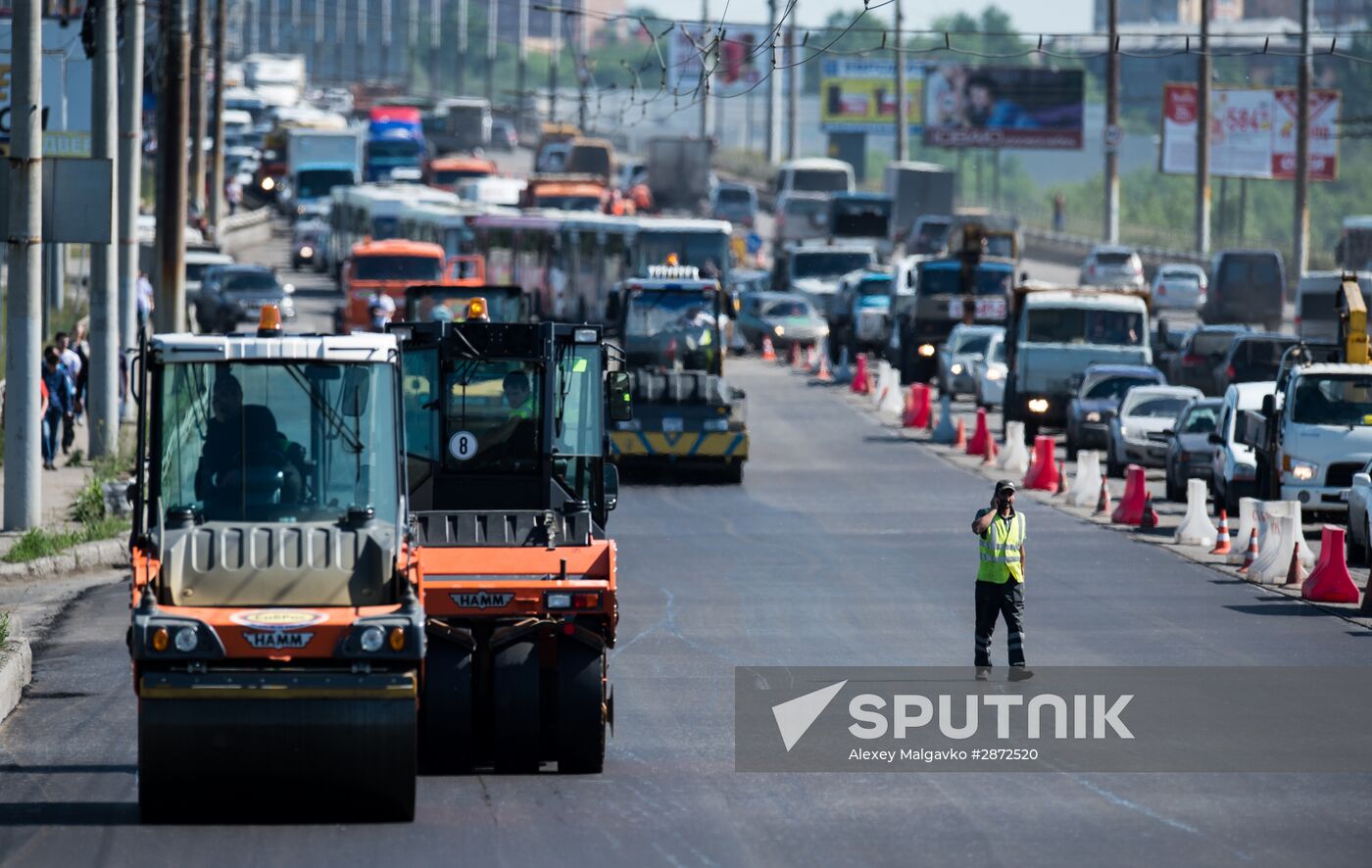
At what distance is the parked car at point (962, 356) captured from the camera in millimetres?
47094

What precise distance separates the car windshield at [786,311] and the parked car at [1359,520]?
34345mm

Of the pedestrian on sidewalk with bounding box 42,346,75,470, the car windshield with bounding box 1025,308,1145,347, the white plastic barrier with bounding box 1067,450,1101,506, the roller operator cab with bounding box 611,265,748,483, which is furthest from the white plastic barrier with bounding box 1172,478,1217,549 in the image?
the pedestrian on sidewalk with bounding box 42,346,75,470

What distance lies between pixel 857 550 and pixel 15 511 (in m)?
8.98

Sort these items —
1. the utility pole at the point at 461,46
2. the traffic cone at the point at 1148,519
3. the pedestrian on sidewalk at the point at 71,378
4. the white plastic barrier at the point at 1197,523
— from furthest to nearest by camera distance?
the utility pole at the point at 461,46 < the pedestrian on sidewalk at the point at 71,378 < the traffic cone at the point at 1148,519 < the white plastic barrier at the point at 1197,523

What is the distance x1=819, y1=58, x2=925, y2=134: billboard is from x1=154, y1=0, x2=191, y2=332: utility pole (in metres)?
99.6

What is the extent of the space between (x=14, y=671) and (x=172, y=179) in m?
19.0

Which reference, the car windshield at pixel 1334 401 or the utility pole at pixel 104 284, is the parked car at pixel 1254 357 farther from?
the utility pole at pixel 104 284

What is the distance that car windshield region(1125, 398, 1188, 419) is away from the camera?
3506cm

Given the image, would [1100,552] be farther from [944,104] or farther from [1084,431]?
[944,104]

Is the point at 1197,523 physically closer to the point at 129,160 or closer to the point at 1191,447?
the point at 1191,447

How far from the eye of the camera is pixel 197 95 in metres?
65.4

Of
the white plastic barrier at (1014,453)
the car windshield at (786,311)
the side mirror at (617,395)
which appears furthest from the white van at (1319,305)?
the side mirror at (617,395)

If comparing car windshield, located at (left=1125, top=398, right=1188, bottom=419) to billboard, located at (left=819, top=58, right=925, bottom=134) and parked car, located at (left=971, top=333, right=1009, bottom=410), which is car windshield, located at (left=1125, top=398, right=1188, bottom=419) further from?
billboard, located at (left=819, top=58, right=925, bottom=134)

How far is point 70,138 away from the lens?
110ft
